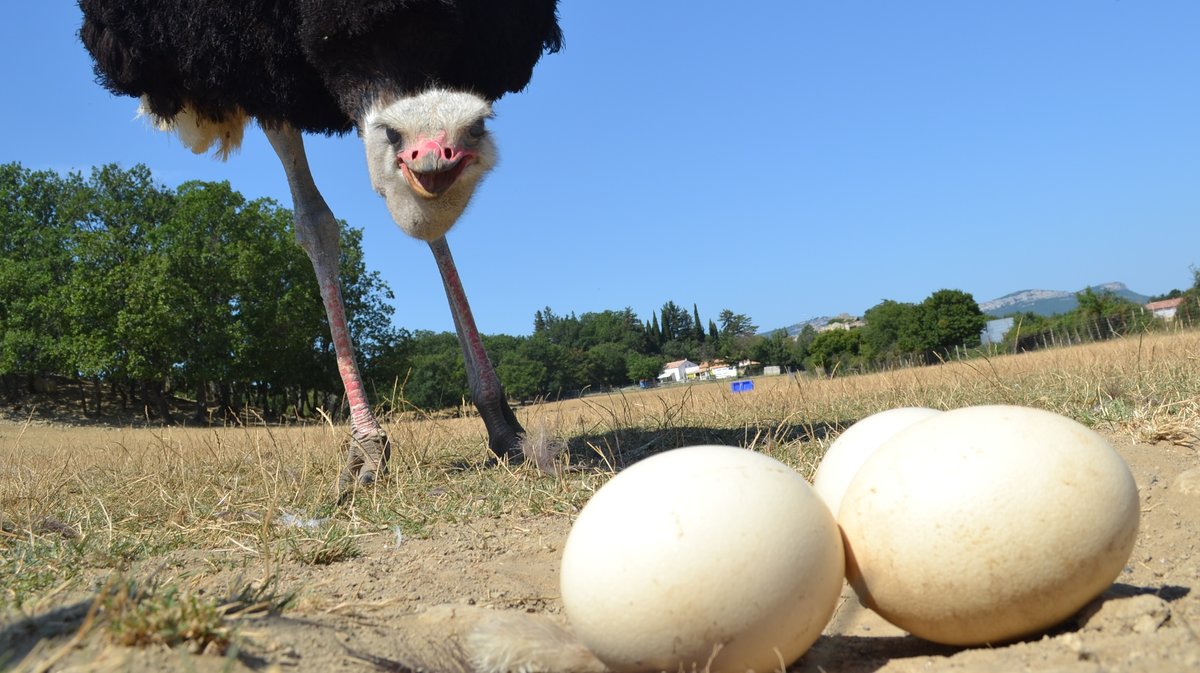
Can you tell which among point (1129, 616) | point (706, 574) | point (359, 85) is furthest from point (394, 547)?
point (359, 85)

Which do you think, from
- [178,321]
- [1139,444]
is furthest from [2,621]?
[178,321]

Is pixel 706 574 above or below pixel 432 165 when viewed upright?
below

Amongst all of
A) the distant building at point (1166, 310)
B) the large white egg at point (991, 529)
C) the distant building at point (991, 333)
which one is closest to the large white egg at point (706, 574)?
the large white egg at point (991, 529)

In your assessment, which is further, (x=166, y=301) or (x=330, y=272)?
(x=166, y=301)

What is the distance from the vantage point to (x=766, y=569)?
81.4 inches

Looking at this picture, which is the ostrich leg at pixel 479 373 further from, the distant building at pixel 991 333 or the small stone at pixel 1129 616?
the distant building at pixel 991 333

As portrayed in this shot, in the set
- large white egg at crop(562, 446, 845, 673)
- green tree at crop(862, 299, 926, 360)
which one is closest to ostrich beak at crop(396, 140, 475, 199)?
large white egg at crop(562, 446, 845, 673)

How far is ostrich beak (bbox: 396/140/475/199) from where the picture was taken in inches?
177

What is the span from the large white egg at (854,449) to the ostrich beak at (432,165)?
254 cm

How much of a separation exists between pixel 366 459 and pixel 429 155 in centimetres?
184

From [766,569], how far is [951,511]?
49 centimetres

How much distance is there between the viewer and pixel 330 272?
5.94 m

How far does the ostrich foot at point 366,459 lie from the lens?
16.8ft

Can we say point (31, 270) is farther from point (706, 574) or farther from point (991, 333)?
point (991, 333)
